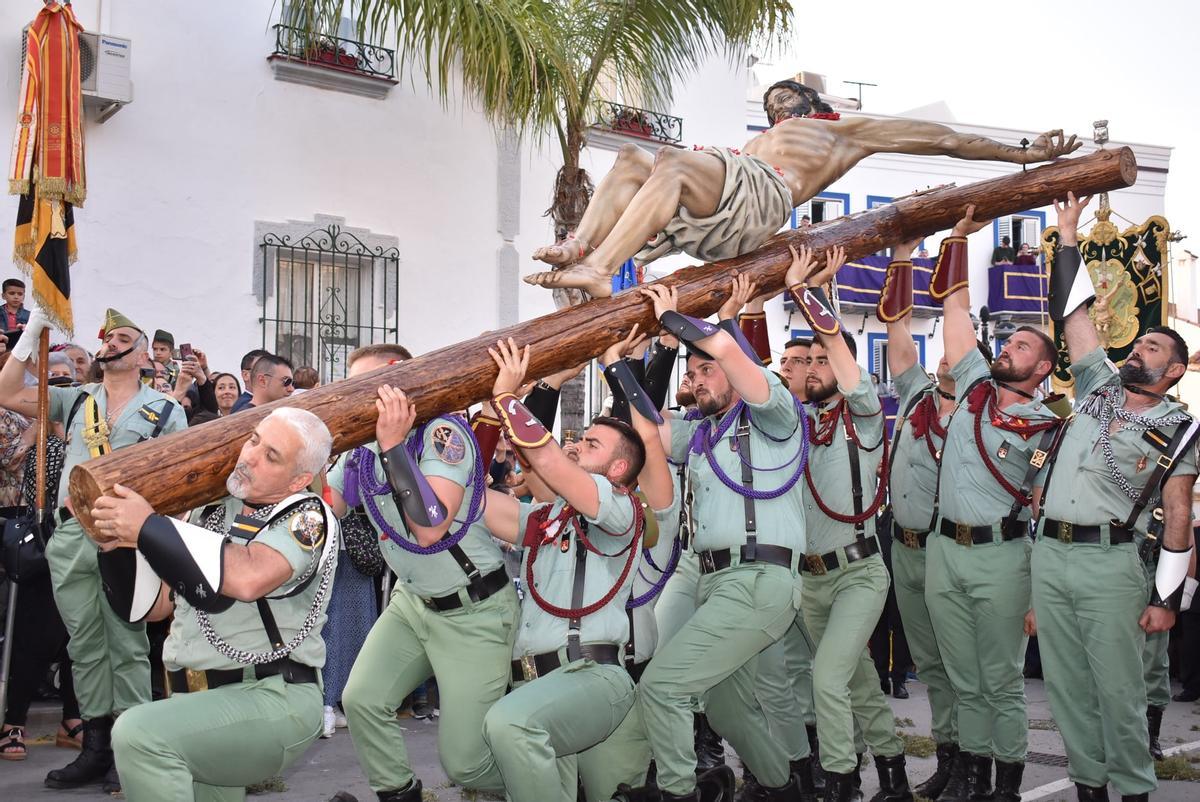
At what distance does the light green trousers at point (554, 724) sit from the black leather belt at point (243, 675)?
2.25ft

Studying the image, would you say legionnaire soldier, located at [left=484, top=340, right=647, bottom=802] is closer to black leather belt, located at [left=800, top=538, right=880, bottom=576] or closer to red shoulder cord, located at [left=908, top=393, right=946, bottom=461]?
black leather belt, located at [left=800, top=538, right=880, bottom=576]

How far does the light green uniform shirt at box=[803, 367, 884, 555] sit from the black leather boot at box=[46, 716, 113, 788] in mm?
3446

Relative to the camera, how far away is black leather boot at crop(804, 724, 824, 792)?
562 centimetres

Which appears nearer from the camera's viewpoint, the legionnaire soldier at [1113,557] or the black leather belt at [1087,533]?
the legionnaire soldier at [1113,557]

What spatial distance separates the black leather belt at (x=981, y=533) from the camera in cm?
535

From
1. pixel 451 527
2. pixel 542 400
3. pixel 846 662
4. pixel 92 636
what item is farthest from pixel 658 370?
pixel 92 636

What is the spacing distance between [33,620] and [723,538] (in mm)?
4022

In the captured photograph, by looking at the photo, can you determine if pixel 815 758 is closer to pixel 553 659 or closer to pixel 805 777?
pixel 805 777

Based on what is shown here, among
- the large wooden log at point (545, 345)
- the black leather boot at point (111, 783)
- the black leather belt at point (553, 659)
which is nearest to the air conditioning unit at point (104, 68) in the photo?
the black leather boot at point (111, 783)

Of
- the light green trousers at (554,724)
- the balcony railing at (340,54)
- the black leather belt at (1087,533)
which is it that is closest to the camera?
the light green trousers at (554,724)

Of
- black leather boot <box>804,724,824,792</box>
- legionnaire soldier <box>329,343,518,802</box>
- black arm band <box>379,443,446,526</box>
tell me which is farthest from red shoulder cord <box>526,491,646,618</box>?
black leather boot <box>804,724,824,792</box>

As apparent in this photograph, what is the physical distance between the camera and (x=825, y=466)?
215 inches

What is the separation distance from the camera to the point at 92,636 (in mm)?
5555

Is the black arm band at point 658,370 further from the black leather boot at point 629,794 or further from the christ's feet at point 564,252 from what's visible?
the black leather boot at point 629,794
